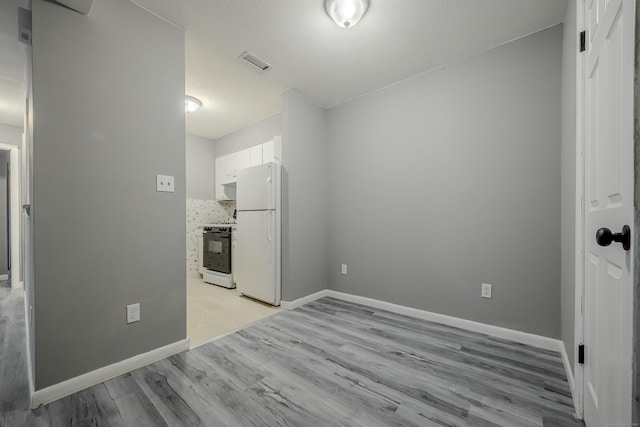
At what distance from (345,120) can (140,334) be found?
111 inches

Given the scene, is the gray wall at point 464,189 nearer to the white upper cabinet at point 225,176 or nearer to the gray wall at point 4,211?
the white upper cabinet at point 225,176

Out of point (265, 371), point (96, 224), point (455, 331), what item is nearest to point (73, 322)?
point (96, 224)

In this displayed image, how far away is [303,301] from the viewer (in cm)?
299

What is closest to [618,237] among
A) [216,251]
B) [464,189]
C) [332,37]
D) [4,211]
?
[464,189]

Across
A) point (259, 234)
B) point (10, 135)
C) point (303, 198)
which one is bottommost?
point (259, 234)

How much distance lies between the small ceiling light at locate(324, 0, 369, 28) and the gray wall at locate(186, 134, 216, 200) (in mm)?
3671

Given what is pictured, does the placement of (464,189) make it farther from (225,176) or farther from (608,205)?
(225,176)

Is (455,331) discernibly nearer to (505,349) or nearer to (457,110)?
(505,349)

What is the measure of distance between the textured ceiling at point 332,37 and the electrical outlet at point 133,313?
78.1 inches

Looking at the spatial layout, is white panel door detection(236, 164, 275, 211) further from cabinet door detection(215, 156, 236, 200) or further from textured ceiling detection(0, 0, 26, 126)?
textured ceiling detection(0, 0, 26, 126)

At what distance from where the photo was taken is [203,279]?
4254 millimetres

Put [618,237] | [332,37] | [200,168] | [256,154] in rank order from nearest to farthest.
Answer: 1. [618,237]
2. [332,37]
3. [256,154]
4. [200,168]

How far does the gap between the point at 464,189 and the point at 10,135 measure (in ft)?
19.0

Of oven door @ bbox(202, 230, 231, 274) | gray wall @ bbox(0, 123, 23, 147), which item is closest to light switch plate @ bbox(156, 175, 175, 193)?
oven door @ bbox(202, 230, 231, 274)
